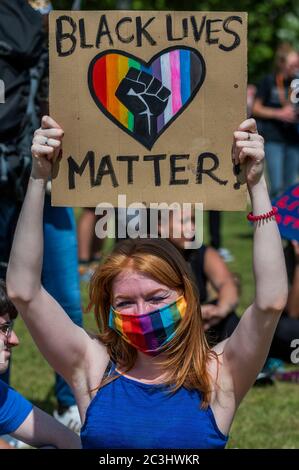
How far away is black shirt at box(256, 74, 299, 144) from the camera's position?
10.9 meters

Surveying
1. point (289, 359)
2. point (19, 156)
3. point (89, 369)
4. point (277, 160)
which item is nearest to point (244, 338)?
point (89, 369)

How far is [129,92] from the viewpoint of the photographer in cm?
297

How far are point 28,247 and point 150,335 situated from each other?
43cm

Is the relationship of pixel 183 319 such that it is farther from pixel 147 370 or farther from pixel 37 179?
pixel 37 179

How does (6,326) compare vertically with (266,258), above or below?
below

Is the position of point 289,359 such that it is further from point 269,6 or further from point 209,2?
point 269,6

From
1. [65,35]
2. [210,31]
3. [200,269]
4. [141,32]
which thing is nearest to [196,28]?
[210,31]

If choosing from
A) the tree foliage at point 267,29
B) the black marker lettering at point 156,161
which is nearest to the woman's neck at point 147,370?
the black marker lettering at point 156,161

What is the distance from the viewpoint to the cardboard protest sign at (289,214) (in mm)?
3854

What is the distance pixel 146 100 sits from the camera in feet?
9.68

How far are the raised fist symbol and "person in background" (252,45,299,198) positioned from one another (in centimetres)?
790

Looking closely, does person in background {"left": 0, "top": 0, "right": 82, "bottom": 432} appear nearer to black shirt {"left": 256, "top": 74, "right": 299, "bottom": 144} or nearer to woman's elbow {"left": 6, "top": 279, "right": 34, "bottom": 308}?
woman's elbow {"left": 6, "top": 279, "right": 34, "bottom": 308}

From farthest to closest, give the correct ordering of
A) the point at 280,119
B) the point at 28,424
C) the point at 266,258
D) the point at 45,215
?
the point at 280,119 → the point at 45,215 → the point at 28,424 → the point at 266,258

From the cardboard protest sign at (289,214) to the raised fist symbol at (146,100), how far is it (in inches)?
41.2
